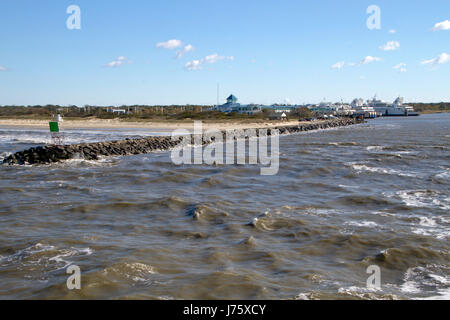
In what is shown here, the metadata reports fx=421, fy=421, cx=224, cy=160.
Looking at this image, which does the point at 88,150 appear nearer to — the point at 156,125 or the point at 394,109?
the point at 156,125

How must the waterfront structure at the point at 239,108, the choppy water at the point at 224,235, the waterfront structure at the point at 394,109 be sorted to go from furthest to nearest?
the waterfront structure at the point at 394,109 < the waterfront structure at the point at 239,108 < the choppy water at the point at 224,235

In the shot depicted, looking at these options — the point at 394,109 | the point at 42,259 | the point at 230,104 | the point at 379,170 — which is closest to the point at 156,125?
the point at 379,170

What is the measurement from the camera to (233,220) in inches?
526

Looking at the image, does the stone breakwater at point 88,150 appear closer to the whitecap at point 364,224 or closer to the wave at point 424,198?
the wave at point 424,198

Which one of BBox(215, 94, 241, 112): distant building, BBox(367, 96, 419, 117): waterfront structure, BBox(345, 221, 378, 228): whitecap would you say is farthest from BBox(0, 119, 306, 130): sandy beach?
BBox(367, 96, 419, 117): waterfront structure

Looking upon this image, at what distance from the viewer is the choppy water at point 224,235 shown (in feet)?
27.9

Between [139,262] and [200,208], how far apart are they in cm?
505

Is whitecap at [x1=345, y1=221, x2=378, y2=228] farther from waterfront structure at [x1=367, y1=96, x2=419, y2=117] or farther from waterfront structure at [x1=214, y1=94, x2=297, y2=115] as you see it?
waterfront structure at [x1=367, y1=96, x2=419, y2=117]

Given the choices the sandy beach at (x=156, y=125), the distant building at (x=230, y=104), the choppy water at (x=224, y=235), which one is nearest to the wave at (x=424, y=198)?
the choppy water at (x=224, y=235)

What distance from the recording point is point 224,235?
11.8 metres

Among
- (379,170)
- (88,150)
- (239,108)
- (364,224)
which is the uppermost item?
(239,108)

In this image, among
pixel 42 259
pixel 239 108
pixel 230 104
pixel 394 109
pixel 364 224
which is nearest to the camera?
pixel 42 259

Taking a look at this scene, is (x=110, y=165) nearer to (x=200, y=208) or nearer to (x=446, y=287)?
(x=200, y=208)
